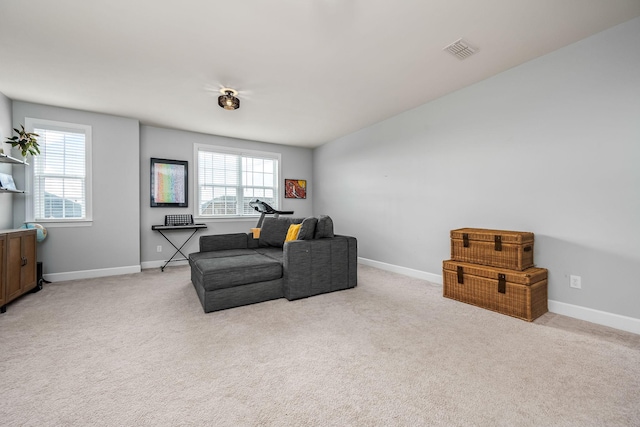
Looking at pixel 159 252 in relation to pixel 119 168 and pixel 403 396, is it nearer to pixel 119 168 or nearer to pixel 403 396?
pixel 119 168

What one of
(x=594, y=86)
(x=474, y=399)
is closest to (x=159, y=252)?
(x=474, y=399)

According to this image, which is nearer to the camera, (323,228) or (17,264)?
(17,264)

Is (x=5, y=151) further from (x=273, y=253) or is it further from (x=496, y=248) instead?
(x=496, y=248)

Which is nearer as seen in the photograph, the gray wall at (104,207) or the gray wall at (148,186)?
the gray wall at (104,207)

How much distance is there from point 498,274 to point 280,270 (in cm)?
226

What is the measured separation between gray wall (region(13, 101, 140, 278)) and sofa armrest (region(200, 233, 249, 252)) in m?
1.55

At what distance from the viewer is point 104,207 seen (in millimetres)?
4215

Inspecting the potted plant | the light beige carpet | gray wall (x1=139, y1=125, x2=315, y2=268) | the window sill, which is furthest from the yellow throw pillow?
the potted plant

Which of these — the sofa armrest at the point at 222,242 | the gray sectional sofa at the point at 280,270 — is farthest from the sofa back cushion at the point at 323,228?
the sofa armrest at the point at 222,242

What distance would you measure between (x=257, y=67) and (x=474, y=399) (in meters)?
3.31

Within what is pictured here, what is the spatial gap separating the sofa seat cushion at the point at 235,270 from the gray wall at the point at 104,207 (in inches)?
80.8

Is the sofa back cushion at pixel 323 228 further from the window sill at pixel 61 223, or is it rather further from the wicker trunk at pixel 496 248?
the window sill at pixel 61 223

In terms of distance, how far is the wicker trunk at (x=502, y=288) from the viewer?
2459 millimetres

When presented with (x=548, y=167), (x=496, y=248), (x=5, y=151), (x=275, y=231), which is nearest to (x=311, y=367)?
(x=496, y=248)
